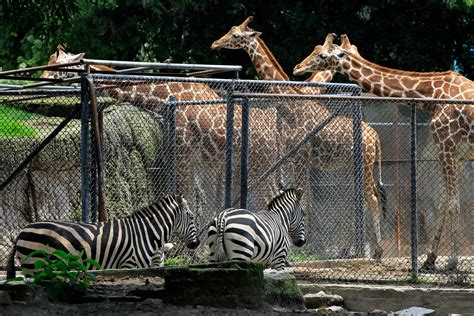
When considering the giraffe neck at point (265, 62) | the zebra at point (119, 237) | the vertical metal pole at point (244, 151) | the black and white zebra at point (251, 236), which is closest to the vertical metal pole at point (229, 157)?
the vertical metal pole at point (244, 151)

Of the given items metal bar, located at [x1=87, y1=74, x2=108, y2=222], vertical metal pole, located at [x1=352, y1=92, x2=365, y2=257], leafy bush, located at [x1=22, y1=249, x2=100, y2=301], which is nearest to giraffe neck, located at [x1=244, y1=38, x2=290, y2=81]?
vertical metal pole, located at [x1=352, y1=92, x2=365, y2=257]

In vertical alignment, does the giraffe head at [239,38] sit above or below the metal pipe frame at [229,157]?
above

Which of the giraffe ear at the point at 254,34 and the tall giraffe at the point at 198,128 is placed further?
the giraffe ear at the point at 254,34

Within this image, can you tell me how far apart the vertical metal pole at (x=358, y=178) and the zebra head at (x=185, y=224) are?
100 inches

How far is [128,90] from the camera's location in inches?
587


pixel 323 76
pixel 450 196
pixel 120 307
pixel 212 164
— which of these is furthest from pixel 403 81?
pixel 120 307

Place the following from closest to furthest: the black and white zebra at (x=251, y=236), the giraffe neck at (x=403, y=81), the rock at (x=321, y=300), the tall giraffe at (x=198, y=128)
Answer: the rock at (x=321, y=300), the black and white zebra at (x=251, y=236), the tall giraffe at (x=198, y=128), the giraffe neck at (x=403, y=81)

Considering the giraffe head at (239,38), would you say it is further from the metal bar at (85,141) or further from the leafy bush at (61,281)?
the leafy bush at (61,281)

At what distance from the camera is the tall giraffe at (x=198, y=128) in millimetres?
13523

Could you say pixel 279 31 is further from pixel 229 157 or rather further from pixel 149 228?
pixel 149 228

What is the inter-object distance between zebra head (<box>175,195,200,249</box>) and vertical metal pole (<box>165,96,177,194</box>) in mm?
1172

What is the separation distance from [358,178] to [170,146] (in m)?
2.37

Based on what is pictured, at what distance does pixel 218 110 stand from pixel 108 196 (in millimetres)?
1985

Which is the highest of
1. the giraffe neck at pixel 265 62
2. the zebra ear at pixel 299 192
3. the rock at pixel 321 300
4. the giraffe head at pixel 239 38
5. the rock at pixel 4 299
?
the giraffe head at pixel 239 38
